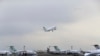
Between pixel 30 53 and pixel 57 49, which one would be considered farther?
pixel 57 49

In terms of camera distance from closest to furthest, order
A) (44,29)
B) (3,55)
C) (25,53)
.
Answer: (25,53), (3,55), (44,29)

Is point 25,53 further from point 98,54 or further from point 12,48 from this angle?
point 12,48

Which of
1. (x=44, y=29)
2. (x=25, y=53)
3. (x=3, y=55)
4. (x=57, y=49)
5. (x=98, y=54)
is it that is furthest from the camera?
(x=57, y=49)

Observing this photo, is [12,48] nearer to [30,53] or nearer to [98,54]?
[30,53]

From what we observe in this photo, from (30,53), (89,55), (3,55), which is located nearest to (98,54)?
(89,55)

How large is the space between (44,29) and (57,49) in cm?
4076

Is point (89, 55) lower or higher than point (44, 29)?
lower

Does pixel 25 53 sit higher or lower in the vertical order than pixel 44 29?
lower

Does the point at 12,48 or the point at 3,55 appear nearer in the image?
the point at 3,55

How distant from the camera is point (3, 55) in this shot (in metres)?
84.8

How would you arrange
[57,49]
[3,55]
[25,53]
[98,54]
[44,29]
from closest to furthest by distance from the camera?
[98,54] < [25,53] < [3,55] < [44,29] < [57,49]

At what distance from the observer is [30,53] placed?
64.9 meters

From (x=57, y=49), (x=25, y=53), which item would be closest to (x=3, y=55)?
(x=25, y=53)

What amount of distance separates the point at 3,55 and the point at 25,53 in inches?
848
